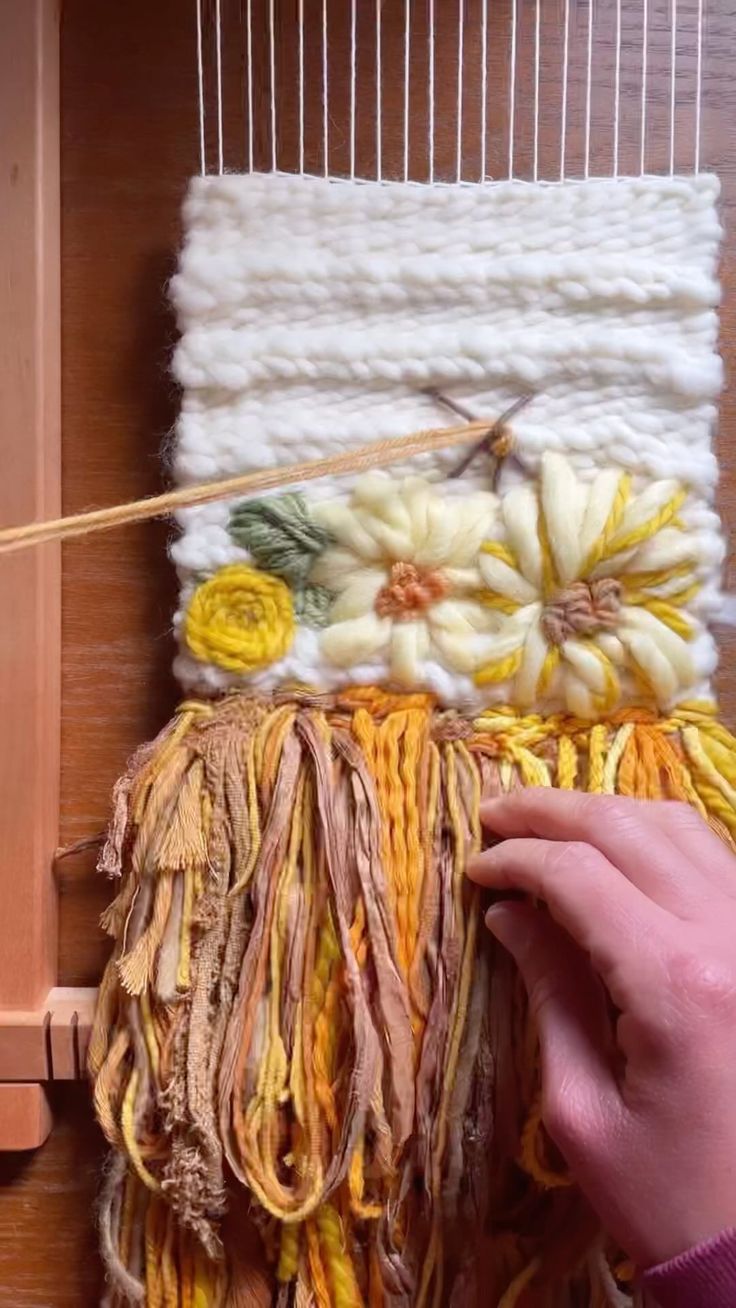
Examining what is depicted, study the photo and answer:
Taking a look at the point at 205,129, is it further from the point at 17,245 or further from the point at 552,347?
the point at 552,347

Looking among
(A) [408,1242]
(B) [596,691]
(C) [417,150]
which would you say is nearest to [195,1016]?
(A) [408,1242]

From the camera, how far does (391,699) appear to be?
2.40 ft

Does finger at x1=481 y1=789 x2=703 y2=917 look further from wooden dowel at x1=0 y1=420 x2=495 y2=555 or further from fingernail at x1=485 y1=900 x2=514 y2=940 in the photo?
wooden dowel at x1=0 y1=420 x2=495 y2=555

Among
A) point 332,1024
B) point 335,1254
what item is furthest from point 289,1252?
point 332,1024

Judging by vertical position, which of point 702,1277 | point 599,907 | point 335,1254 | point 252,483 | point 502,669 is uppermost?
point 252,483

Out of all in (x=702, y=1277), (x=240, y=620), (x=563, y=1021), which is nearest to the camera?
(x=702, y=1277)

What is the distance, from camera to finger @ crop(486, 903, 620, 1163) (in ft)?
1.94

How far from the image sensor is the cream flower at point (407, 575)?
2.37ft

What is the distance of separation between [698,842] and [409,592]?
24 centimetres

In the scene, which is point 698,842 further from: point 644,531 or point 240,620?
point 240,620

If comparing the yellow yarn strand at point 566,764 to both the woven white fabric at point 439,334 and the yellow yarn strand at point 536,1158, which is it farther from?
the yellow yarn strand at point 536,1158

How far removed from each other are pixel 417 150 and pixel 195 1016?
0.60m

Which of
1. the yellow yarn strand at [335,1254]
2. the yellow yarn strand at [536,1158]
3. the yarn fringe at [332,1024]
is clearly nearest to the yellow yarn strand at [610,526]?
the yarn fringe at [332,1024]

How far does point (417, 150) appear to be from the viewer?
776 mm
